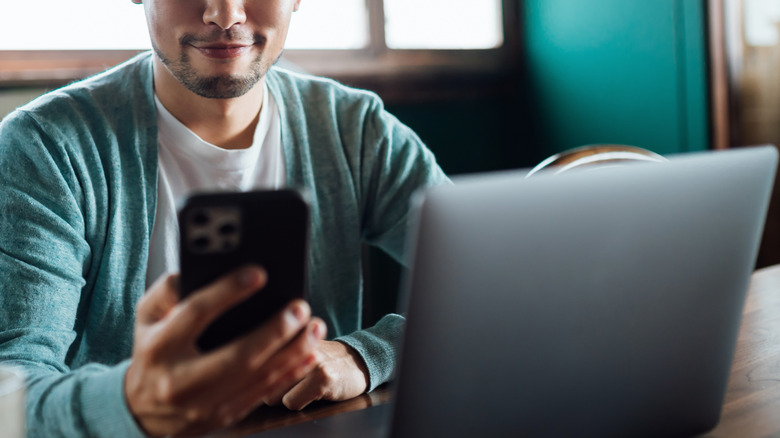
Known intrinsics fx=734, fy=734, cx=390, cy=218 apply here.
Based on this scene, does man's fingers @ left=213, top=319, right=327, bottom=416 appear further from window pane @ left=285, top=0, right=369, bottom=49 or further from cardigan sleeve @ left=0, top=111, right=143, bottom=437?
window pane @ left=285, top=0, right=369, bottom=49

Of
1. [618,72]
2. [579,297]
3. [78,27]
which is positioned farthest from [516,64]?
[579,297]

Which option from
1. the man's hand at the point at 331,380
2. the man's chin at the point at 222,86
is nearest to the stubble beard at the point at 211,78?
the man's chin at the point at 222,86

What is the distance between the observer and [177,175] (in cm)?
113

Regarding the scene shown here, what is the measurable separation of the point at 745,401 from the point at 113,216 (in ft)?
2.72

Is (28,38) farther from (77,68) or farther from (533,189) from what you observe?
(533,189)

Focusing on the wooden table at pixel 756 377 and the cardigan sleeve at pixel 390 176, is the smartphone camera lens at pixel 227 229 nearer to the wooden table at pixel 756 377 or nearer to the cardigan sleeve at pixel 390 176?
the wooden table at pixel 756 377

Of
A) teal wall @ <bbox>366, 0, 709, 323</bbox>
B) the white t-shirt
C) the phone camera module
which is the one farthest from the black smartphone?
teal wall @ <bbox>366, 0, 709, 323</bbox>

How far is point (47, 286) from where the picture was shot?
87 centimetres

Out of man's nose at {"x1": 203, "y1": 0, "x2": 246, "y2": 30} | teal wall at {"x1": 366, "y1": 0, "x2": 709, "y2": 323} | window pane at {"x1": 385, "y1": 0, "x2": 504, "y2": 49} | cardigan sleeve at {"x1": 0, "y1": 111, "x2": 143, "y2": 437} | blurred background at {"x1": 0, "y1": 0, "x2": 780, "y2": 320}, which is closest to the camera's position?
cardigan sleeve at {"x1": 0, "y1": 111, "x2": 143, "y2": 437}

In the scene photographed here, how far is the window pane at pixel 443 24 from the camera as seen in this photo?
9.91 ft

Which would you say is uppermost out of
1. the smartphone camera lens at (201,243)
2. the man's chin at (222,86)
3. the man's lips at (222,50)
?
the man's lips at (222,50)

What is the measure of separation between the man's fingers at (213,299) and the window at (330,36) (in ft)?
6.29

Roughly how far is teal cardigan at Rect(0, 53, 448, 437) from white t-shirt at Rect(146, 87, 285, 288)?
0.04m

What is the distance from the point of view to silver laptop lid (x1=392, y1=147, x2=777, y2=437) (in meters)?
0.47
